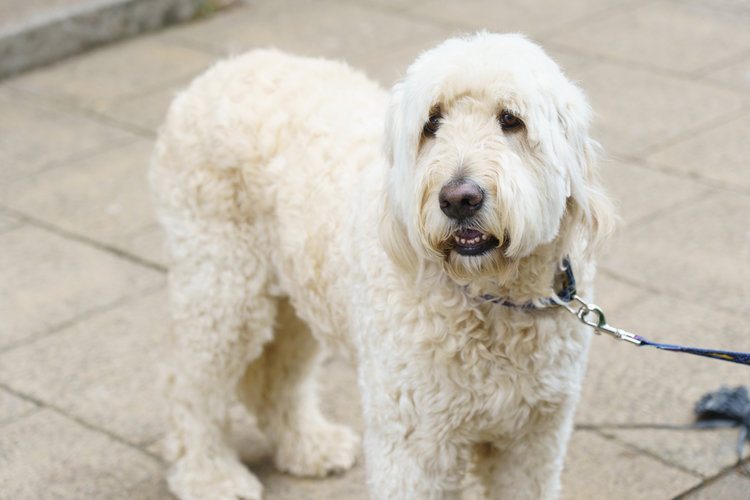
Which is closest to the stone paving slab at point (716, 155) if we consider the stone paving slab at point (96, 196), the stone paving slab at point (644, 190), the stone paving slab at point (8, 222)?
the stone paving slab at point (644, 190)

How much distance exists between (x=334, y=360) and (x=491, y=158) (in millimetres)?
2475

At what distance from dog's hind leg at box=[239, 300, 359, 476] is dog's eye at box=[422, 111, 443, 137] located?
1.52 metres

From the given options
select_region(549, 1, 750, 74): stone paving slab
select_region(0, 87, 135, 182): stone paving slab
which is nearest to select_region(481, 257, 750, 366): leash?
select_region(0, 87, 135, 182): stone paving slab

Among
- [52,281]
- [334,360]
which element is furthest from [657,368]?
[52,281]

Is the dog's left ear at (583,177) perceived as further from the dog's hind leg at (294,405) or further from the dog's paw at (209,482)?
the dog's paw at (209,482)

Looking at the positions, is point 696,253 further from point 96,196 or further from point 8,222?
point 8,222

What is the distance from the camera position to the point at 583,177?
3258 millimetres

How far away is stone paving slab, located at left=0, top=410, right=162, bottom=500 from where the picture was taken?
4.57 meters

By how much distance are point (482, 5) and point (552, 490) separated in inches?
250

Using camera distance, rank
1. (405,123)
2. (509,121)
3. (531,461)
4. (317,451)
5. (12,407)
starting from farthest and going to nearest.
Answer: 1. (12,407)
2. (317,451)
3. (531,461)
4. (405,123)
5. (509,121)

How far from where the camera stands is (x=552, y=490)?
380 cm

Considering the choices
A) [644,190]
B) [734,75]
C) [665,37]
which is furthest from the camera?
[665,37]

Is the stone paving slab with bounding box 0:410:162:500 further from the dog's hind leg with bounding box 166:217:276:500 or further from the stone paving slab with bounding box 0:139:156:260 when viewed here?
the stone paving slab with bounding box 0:139:156:260

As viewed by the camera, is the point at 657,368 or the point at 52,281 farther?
the point at 52,281
